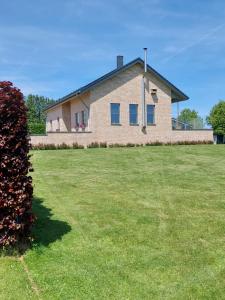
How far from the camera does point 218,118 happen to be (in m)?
89.6

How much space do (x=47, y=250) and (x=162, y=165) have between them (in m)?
11.0

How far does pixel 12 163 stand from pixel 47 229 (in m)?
1.97

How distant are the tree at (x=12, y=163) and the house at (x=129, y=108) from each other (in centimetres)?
2187

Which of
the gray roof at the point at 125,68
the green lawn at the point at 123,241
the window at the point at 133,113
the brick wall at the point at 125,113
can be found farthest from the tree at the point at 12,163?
the window at the point at 133,113

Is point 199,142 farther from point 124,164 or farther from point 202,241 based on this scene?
point 202,241

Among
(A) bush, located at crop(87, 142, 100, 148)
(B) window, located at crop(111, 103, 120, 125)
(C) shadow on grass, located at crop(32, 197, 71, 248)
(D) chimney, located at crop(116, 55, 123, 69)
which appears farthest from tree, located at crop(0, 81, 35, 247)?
(D) chimney, located at crop(116, 55, 123, 69)

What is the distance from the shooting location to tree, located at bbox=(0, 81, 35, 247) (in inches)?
269

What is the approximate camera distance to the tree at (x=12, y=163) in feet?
22.4

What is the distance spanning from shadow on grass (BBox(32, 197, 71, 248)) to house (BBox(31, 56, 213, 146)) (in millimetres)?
19792

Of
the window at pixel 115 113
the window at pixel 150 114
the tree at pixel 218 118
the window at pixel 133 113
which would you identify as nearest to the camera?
the window at pixel 115 113

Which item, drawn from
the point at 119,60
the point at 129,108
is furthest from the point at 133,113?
the point at 119,60

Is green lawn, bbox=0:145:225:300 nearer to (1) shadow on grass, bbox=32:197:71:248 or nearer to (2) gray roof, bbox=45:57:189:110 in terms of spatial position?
(1) shadow on grass, bbox=32:197:71:248

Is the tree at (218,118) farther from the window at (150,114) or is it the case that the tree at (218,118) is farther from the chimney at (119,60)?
the window at (150,114)

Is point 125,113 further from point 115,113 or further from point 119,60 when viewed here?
point 119,60
